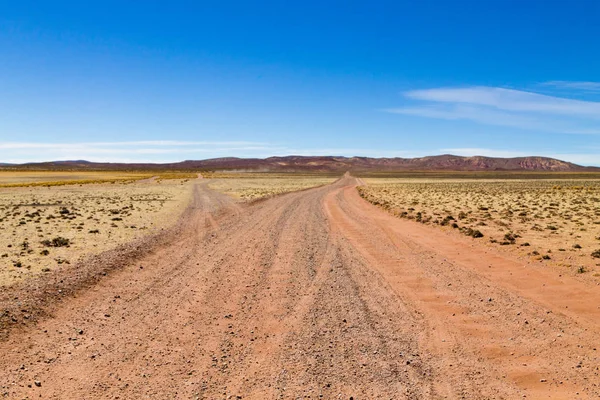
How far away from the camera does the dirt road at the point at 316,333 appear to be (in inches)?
225

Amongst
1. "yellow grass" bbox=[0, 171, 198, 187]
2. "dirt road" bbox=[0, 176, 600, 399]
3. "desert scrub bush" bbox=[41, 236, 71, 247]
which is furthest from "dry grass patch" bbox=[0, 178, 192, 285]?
"yellow grass" bbox=[0, 171, 198, 187]

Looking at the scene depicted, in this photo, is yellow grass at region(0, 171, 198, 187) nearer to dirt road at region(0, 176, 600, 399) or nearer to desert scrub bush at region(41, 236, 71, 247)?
desert scrub bush at region(41, 236, 71, 247)

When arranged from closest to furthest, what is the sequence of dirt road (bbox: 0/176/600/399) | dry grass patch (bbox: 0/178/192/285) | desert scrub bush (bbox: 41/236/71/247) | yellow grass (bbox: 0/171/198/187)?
dirt road (bbox: 0/176/600/399) → dry grass patch (bbox: 0/178/192/285) → desert scrub bush (bbox: 41/236/71/247) → yellow grass (bbox: 0/171/198/187)

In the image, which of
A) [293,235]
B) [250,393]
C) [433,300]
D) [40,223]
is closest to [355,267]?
[433,300]

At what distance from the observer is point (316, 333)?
743cm

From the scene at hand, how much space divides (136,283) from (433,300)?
7.29 m

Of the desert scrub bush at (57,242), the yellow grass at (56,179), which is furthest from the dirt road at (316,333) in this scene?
the yellow grass at (56,179)

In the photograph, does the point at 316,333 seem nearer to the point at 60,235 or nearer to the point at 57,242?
the point at 57,242

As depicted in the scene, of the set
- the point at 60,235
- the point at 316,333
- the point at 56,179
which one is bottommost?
the point at 316,333

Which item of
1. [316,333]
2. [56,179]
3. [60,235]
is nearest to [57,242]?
[60,235]

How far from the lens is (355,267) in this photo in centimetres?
1240

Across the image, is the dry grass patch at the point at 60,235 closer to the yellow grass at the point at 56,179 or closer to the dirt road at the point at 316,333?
the dirt road at the point at 316,333

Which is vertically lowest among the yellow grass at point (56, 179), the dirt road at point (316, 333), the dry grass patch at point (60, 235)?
the dirt road at point (316, 333)

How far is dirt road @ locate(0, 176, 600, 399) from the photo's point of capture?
570cm
